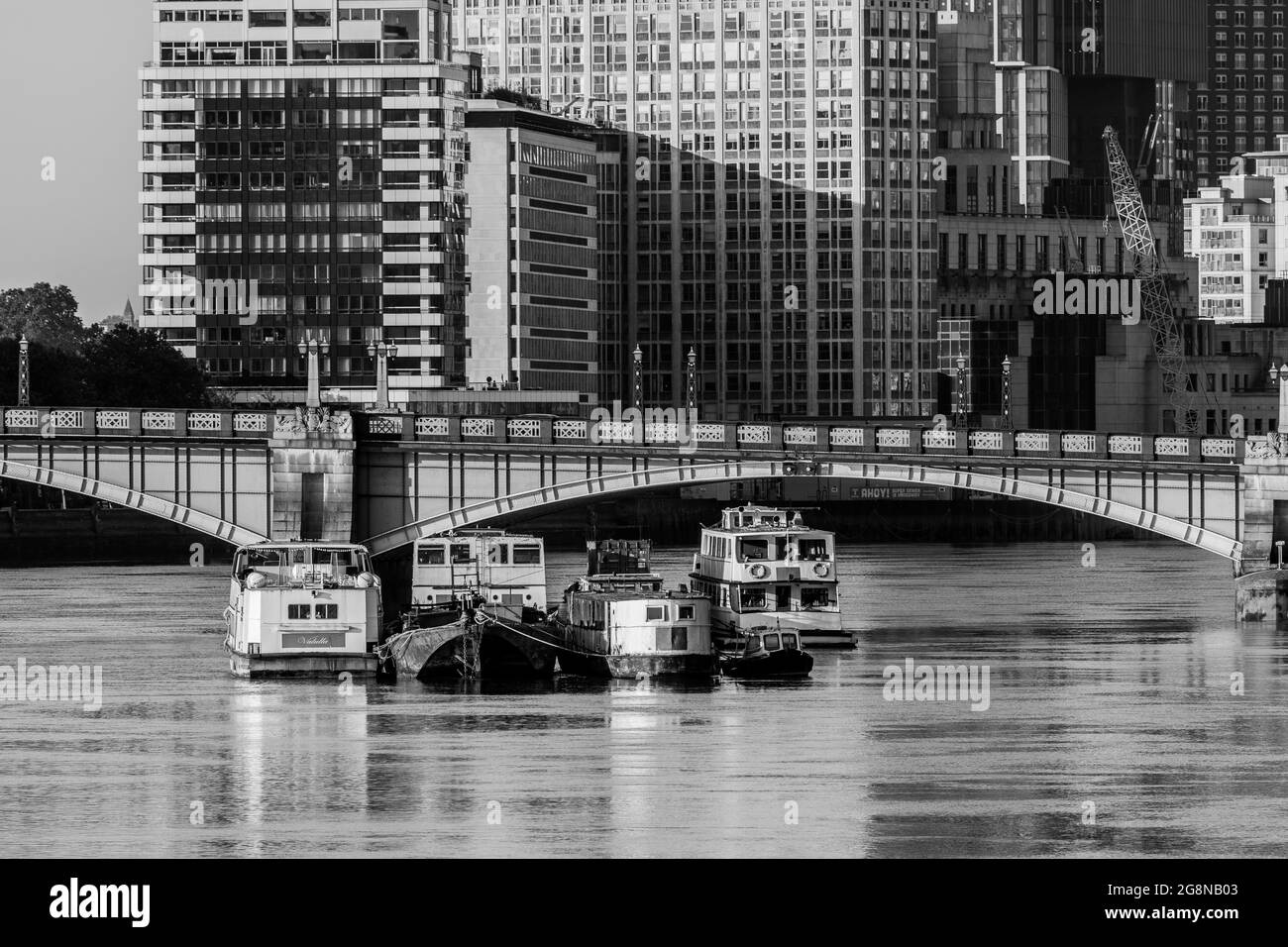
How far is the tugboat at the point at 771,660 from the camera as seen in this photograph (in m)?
95.6

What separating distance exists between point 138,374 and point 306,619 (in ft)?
321

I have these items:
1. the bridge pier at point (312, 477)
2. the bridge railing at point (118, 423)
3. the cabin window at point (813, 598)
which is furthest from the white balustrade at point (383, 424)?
the cabin window at point (813, 598)

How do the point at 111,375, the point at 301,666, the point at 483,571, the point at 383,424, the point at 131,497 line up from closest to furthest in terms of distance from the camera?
the point at 301,666 → the point at 483,571 → the point at 131,497 → the point at 383,424 → the point at 111,375

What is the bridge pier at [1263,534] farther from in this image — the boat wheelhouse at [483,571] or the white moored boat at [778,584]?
the boat wheelhouse at [483,571]

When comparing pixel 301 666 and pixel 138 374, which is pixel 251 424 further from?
pixel 138 374

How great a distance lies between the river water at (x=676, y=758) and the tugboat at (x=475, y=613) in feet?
5.72

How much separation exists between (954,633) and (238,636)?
96.3 ft

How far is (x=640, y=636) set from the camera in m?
93.9

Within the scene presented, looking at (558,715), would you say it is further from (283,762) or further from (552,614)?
(552,614)

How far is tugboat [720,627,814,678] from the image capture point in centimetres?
9562

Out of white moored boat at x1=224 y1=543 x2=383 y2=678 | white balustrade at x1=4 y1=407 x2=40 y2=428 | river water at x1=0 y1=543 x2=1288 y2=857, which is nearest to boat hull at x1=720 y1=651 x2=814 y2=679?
river water at x1=0 y1=543 x2=1288 y2=857

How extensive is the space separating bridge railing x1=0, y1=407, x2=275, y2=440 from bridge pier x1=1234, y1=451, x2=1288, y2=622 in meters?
35.0

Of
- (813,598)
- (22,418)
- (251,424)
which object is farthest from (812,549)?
(22,418)

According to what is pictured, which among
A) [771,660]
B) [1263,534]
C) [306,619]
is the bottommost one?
[771,660]
